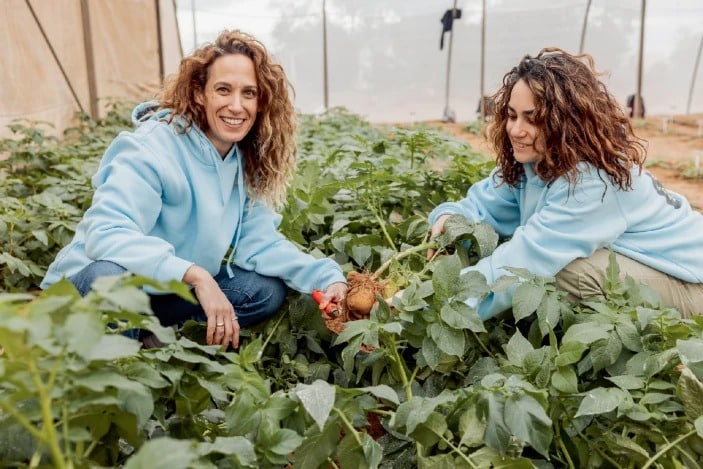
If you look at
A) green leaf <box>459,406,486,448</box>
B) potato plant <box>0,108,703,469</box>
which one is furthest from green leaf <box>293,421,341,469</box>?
green leaf <box>459,406,486,448</box>

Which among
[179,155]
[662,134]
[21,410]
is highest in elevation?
[179,155]

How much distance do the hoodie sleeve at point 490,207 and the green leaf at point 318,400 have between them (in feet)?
3.49

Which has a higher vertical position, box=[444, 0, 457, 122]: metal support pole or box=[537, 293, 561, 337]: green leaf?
box=[537, 293, 561, 337]: green leaf

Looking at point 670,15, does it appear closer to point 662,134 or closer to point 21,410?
point 662,134

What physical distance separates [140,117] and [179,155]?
0.29m

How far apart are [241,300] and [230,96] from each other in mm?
554

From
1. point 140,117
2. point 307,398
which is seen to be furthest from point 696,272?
point 140,117

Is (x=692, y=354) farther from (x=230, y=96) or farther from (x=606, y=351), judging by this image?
(x=230, y=96)

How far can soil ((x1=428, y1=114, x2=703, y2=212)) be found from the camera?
571cm

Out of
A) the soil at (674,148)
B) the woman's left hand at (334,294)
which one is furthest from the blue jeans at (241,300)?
the soil at (674,148)

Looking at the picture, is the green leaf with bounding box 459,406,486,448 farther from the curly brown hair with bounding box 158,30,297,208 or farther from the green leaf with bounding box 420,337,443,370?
the curly brown hair with bounding box 158,30,297,208

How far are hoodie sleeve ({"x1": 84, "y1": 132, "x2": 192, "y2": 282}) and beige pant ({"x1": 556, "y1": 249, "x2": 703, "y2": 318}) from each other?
3.10ft

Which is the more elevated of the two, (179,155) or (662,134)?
(179,155)

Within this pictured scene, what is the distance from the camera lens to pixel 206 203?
2002mm
